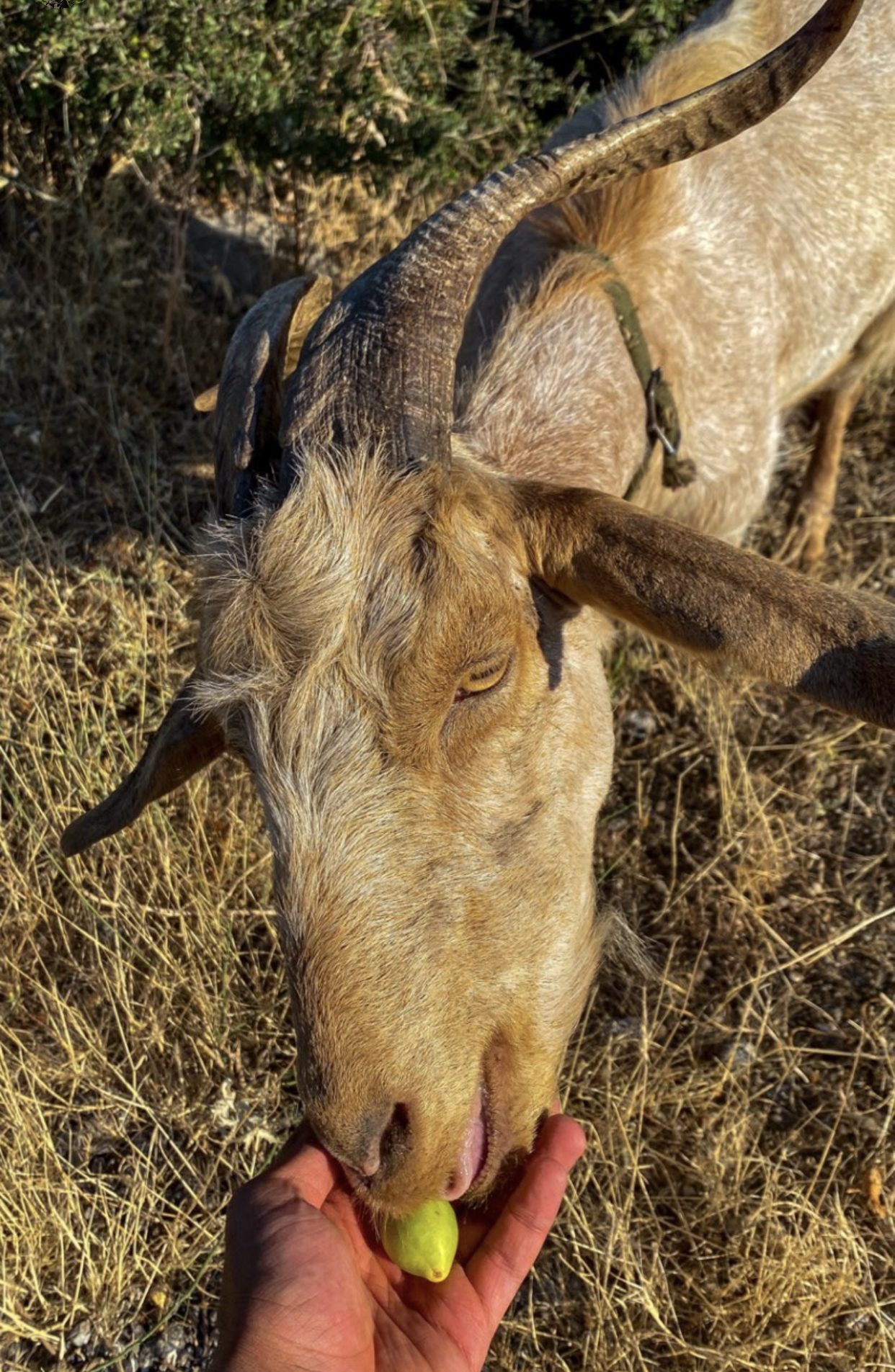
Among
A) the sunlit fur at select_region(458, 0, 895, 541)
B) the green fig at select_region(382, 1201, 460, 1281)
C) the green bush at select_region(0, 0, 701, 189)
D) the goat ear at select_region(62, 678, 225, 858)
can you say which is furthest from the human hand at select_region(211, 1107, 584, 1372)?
the green bush at select_region(0, 0, 701, 189)

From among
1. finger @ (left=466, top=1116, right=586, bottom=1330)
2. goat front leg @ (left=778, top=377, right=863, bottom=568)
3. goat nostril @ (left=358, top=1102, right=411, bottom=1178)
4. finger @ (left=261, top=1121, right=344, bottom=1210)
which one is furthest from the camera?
goat front leg @ (left=778, top=377, right=863, bottom=568)

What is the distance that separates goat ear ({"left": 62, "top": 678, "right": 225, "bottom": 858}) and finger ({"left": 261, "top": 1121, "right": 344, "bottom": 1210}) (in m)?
1.02

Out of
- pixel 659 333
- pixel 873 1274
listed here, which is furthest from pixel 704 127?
pixel 873 1274

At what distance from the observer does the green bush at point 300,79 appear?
5.52 m

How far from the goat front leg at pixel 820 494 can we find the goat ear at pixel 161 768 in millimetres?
3573

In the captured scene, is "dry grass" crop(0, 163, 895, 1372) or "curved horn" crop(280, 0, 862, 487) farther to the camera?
"dry grass" crop(0, 163, 895, 1372)

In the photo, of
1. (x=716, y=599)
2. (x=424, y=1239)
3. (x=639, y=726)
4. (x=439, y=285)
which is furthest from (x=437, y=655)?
(x=639, y=726)

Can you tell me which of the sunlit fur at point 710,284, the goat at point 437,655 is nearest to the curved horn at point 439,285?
the goat at point 437,655

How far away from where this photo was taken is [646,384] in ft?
12.1

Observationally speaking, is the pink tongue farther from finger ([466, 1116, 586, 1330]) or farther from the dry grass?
the dry grass

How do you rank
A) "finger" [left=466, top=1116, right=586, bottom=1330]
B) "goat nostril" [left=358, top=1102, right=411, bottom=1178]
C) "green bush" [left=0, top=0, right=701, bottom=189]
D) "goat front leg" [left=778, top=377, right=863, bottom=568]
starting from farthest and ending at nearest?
"goat front leg" [left=778, top=377, right=863, bottom=568], "green bush" [left=0, top=0, right=701, bottom=189], "finger" [left=466, top=1116, right=586, bottom=1330], "goat nostril" [left=358, top=1102, right=411, bottom=1178]

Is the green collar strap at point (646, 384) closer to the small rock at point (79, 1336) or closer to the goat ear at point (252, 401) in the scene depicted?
the goat ear at point (252, 401)

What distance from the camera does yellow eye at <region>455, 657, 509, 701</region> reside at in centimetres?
260

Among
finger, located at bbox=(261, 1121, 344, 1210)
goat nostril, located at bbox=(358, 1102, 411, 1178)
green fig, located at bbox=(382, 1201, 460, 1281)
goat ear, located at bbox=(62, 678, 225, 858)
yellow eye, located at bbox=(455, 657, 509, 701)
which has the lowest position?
green fig, located at bbox=(382, 1201, 460, 1281)
